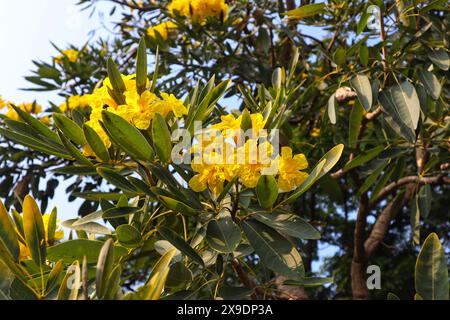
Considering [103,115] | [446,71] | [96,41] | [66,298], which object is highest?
[96,41]

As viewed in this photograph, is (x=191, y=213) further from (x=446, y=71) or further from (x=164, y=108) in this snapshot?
(x=446, y=71)

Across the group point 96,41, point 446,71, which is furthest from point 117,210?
point 96,41

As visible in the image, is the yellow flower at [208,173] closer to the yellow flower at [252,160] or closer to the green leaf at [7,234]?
the yellow flower at [252,160]

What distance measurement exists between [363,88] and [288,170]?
0.65 meters

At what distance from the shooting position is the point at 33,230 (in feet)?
2.89

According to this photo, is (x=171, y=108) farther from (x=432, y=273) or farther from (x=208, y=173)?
(x=432, y=273)

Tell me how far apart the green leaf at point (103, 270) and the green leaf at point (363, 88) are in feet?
3.17

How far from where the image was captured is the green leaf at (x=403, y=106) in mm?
1483

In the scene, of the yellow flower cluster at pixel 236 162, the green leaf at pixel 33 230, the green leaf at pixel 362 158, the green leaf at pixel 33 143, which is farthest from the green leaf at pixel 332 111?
the green leaf at pixel 33 230

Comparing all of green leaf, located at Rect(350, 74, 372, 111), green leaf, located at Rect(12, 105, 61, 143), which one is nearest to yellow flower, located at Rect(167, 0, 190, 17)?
green leaf, located at Rect(350, 74, 372, 111)

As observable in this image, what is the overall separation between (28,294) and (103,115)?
0.29 m

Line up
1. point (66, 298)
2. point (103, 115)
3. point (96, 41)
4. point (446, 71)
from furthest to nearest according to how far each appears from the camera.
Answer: point (96, 41) → point (446, 71) → point (103, 115) → point (66, 298)

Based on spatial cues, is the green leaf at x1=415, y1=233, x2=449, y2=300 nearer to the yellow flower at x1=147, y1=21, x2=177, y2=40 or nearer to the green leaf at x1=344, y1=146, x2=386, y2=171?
the green leaf at x1=344, y1=146, x2=386, y2=171

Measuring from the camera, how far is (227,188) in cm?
93
